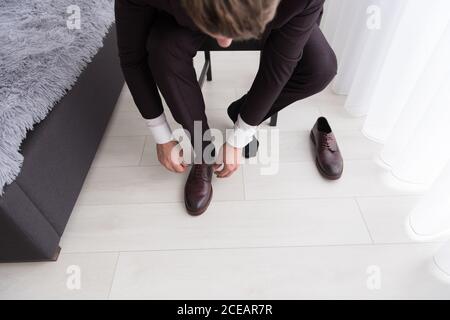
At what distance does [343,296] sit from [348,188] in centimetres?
30

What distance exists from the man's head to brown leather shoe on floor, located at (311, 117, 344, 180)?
22.7 inches

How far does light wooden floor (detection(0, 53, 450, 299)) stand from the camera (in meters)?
0.65

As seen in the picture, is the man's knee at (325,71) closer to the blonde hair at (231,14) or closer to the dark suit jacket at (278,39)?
the dark suit jacket at (278,39)

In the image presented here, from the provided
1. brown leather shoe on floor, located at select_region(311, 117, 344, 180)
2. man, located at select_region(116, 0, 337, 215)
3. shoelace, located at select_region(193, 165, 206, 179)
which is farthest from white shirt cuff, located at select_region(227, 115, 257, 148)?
brown leather shoe on floor, located at select_region(311, 117, 344, 180)

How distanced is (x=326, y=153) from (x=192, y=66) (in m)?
0.46

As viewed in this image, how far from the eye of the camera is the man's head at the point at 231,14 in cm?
30

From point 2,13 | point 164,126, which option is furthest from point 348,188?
point 2,13

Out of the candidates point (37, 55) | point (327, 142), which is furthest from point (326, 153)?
point (37, 55)

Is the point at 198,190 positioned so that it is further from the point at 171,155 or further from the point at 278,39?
the point at 278,39

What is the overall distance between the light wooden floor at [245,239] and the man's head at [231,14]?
0.52 m

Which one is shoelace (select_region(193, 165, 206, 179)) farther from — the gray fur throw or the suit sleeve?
the gray fur throw

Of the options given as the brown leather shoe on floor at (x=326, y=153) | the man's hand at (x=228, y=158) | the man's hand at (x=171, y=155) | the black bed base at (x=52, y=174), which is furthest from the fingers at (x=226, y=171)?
the black bed base at (x=52, y=174)

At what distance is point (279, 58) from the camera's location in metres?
0.57
